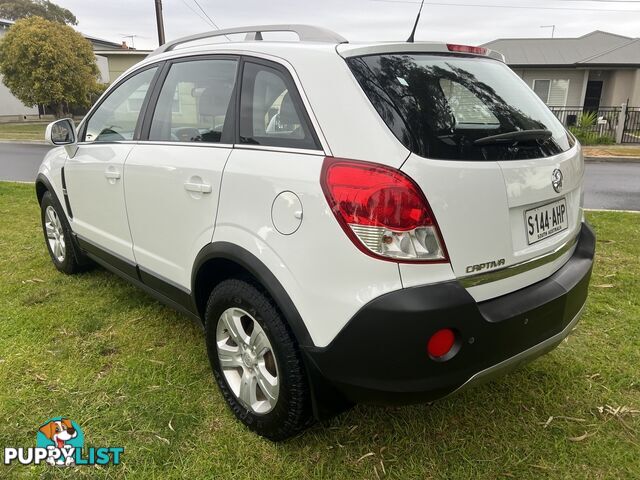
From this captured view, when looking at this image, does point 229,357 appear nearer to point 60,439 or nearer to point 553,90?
point 60,439

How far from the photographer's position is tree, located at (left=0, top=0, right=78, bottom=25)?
47.7m

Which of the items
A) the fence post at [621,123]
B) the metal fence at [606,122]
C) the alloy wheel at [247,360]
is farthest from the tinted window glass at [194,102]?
the fence post at [621,123]

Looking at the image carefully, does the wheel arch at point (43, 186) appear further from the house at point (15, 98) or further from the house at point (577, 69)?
the house at point (15, 98)

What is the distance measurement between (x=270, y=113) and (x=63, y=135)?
2280 mm

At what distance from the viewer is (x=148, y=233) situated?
2.88 meters

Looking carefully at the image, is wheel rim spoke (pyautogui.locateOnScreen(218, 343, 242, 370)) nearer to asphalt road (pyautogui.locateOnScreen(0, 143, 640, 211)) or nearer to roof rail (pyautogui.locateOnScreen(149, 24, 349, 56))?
roof rail (pyautogui.locateOnScreen(149, 24, 349, 56))

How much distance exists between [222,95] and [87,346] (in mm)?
1873

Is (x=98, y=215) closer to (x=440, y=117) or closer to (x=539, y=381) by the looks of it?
(x=440, y=117)

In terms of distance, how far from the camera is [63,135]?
371 cm

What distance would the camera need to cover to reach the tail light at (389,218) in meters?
1.74

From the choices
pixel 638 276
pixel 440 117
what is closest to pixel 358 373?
pixel 440 117

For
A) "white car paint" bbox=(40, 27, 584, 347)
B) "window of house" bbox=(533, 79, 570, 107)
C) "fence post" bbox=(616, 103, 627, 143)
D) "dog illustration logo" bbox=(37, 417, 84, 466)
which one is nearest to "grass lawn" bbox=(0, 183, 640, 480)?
"dog illustration logo" bbox=(37, 417, 84, 466)

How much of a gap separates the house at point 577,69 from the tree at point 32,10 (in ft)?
144

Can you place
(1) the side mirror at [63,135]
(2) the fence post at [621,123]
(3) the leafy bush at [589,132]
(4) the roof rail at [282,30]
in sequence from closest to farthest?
1. (4) the roof rail at [282,30]
2. (1) the side mirror at [63,135]
3. (2) the fence post at [621,123]
4. (3) the leafy bush at [589,132]
